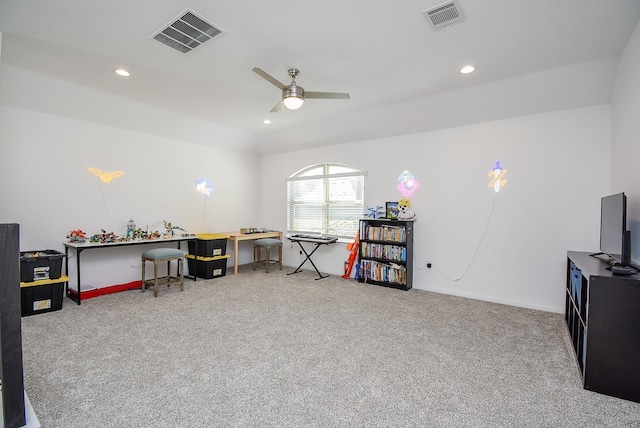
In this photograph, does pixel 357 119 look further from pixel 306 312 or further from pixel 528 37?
pixel 306 312

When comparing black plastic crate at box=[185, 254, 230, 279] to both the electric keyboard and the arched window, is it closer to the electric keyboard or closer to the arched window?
the electric keyboard

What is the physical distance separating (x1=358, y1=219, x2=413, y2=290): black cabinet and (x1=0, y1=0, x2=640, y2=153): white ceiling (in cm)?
192

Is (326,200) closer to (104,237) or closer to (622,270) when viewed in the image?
(104,237)

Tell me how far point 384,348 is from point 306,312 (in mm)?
1171

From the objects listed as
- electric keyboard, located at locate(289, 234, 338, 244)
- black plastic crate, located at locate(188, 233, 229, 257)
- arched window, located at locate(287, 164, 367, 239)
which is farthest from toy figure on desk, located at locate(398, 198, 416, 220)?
black plastic crate, located at locate(188, 233, 229, 257)

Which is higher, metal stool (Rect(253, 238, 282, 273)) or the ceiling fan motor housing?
the ceiling fan motor housing

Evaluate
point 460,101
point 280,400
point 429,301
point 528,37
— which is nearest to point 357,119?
point 460,101

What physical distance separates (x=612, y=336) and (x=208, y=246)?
16.3 feet

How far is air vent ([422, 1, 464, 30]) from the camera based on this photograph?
2199mm

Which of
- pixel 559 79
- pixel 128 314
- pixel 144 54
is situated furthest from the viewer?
pixel 128 314

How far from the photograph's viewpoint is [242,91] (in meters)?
3.78

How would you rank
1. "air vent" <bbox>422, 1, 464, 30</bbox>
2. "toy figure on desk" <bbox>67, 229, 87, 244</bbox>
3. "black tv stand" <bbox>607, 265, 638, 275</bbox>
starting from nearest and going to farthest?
"black tv stand" <bbox>607, 265, 638, 275</bbox> → "air vent" <bbox>422, 1, 464, 30</bbox> → "toy figure on desk" <bbox>67, 229, 87, 244</bbox>

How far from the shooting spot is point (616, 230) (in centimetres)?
243

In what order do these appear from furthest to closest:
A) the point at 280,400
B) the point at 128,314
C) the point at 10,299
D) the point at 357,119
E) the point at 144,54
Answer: the point at 357,119, the point at 128,314, the point at 144,54, the point at 280,400, the point at 10,299
